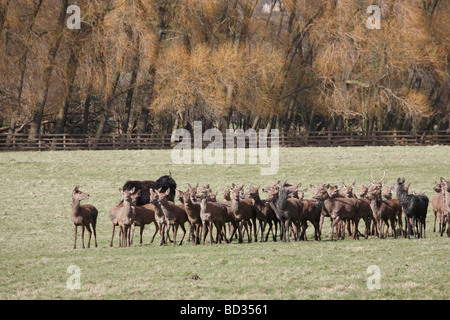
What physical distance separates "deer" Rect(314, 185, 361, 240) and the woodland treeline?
83.4 feet

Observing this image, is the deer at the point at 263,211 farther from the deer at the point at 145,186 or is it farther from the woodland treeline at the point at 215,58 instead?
the woodland treeline at the point at 215,58

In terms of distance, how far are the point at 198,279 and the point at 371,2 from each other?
37.5 meters

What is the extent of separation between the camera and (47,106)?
50.0 meters

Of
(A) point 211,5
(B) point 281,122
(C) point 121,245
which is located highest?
(A) point 211,5

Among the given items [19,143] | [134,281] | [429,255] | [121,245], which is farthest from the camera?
[19,143]

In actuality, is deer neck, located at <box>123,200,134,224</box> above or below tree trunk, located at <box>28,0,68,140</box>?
below

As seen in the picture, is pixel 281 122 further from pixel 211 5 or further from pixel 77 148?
pixel 77 148

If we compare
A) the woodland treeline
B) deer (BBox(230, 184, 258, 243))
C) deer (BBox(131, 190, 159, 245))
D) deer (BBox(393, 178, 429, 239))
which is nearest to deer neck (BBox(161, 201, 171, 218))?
deer (BBox(131, 190, 159, 245))

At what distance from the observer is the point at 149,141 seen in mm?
46438

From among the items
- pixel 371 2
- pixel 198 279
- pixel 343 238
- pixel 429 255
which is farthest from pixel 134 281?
pixel 371 2

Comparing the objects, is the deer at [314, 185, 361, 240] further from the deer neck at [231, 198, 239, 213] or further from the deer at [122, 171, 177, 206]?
the deer at [122, 171, 177, 206]

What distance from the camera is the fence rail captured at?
4353 cm

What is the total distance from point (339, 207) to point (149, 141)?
29.7m

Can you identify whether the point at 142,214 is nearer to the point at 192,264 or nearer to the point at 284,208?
the point at 284,208
